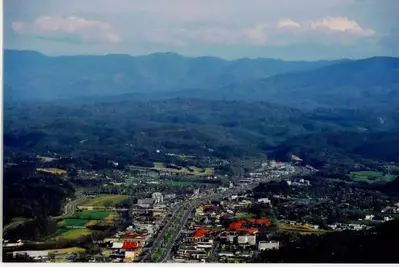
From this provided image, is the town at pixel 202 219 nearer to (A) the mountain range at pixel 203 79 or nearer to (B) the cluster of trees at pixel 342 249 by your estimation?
(B) the cluster of trees at pixel 342 249

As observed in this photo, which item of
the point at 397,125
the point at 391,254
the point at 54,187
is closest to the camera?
the point at 391,254

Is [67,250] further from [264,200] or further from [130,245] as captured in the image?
[264,200]

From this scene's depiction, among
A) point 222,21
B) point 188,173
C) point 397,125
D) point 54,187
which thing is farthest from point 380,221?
point 54,187

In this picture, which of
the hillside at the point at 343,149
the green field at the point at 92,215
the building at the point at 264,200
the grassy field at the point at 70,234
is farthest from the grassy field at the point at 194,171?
the grassy field at the point at 70,234

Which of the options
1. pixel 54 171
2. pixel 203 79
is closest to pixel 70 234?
pixel 54 171

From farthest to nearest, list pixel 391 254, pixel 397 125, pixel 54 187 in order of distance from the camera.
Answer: pixel 397 125
pixel 54 187
pixel 391 254

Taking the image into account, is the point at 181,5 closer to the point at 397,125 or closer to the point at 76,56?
the point at 76,56

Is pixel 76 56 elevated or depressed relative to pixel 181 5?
depressed
